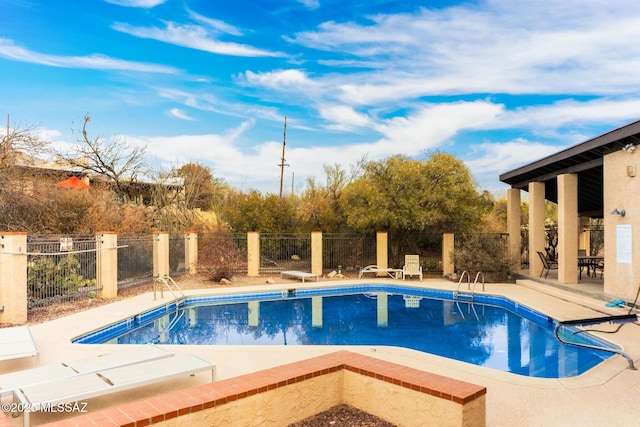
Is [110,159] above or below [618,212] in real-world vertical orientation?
above

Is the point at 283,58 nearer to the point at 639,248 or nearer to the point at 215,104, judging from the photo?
the point at 215,104

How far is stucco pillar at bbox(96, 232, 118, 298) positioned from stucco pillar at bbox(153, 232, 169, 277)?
3.39 meters

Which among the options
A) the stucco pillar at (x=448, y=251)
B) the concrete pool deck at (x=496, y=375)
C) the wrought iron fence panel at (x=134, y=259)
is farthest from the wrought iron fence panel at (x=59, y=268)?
the stucco pillar at (x=448, y=251)

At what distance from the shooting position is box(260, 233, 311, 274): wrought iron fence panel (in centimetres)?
2094

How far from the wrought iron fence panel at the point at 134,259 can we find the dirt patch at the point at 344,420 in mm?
11023

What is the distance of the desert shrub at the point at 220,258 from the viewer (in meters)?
17.2

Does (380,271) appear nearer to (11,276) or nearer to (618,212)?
(618,212)

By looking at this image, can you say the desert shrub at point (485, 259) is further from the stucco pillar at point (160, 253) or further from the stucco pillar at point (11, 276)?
the stucco pillar at point (11, 276)

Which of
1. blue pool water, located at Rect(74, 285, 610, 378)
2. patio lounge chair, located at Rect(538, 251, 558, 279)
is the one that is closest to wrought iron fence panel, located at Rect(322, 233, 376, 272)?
blue pool water, located at Rect(74, 285, 610, 378)

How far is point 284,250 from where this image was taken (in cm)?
2119

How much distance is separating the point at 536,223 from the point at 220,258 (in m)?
11.6

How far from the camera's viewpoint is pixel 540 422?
182 inches

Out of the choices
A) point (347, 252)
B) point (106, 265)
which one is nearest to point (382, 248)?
point (347, 252)

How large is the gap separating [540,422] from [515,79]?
57.2ft
